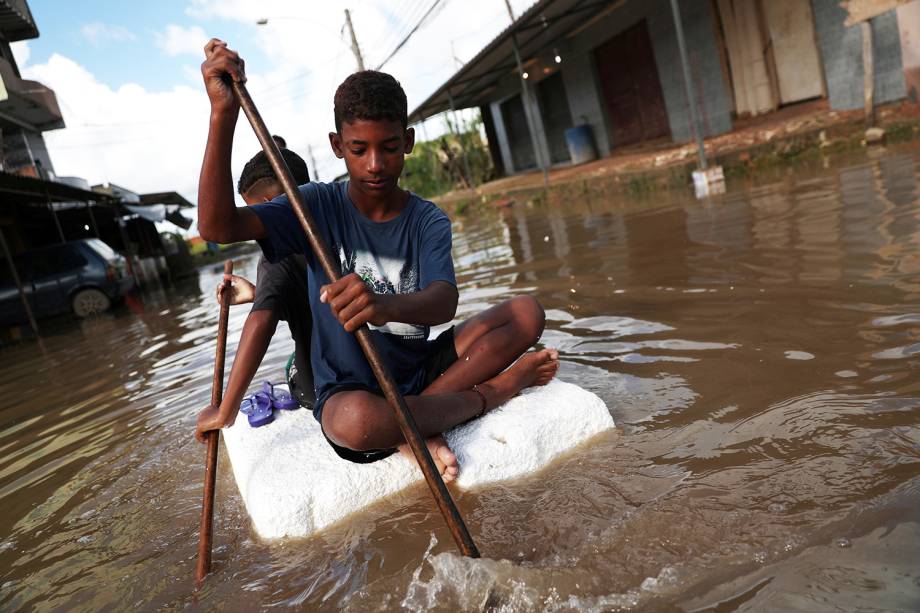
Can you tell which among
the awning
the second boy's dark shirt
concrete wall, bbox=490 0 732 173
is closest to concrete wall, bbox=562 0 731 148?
concrete wall, bbox=490 0 732 173

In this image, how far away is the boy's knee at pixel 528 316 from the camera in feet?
7.66

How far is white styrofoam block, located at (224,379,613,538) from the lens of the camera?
6.35 ft

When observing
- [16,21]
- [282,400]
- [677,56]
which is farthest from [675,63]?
[16,21]

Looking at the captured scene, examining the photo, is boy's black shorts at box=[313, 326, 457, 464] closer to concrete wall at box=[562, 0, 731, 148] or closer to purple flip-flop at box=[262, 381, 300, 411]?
purple flip-flop at box=[262, 381, 300, 411]

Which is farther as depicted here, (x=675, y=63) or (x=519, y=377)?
(x=675, y=63)

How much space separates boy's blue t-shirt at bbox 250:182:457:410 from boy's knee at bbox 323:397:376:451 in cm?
12

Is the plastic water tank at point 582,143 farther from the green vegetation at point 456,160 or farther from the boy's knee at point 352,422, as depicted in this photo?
the boy's knee at point 352,422

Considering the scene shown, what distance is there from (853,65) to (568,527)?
946 centimetres

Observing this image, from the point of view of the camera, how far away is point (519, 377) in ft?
7.54

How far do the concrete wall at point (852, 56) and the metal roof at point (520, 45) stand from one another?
3757 millimetres

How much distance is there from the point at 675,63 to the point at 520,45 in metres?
3.05

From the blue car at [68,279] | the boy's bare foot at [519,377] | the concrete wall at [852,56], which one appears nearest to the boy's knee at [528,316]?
the boy's bare foot at [519,377]

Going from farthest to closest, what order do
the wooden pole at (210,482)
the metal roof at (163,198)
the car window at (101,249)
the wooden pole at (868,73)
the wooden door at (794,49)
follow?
the metal roof at (163,198) < the car window at (101,249) < the wooden door at (794,49) < the wooden pole at (868,73) < the wooden pole at (210,482)

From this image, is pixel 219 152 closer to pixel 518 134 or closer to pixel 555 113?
pixel 555 113
